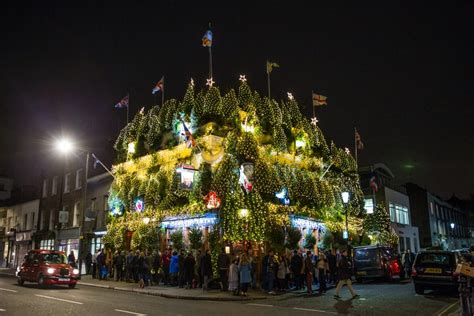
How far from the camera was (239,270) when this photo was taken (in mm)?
17141

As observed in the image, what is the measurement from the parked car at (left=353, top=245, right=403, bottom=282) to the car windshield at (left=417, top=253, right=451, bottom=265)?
473 centimetres

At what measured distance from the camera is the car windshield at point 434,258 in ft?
52.9

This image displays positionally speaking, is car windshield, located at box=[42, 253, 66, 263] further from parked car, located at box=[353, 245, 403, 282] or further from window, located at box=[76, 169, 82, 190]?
window, located at box=[76, 169, 82, 190]

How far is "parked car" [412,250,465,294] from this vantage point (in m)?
15.8

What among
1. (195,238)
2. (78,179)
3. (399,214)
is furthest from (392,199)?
(78,179)

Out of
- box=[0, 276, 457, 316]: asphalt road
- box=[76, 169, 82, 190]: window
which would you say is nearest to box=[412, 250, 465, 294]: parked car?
box=[0, 276, 457, 316]: asphalt road

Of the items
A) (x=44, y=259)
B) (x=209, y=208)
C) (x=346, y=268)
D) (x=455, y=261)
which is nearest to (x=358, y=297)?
(x=346, y=268)

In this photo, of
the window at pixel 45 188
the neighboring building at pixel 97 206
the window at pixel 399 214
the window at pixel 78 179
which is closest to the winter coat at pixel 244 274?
the neighboring building at pixel 97 206

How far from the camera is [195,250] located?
2378 cm

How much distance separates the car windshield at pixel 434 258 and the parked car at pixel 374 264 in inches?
186

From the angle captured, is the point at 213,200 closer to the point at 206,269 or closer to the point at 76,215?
the point at 206,269

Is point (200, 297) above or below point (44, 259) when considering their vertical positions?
below

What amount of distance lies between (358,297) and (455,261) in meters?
3.87

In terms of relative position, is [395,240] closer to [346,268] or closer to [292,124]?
[292,124]
